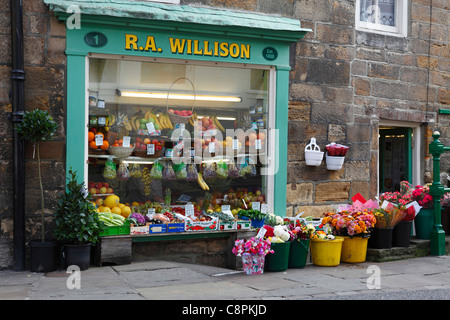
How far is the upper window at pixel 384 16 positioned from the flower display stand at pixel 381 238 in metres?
3.48

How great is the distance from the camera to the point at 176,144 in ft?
28.5

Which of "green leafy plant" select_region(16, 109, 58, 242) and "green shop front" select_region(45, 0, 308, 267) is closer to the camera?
"green leafy plant" select_region(16, 109, 58, 242)

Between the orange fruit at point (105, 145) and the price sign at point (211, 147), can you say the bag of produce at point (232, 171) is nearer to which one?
the price sign at point (211, 147)

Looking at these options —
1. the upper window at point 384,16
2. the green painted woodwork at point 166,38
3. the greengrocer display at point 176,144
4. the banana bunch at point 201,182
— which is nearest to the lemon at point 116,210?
the greengrocer display at point 176,144

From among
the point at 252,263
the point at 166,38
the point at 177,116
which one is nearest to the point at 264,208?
the point at 252,263

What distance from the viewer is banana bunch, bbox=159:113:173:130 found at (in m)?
8.65

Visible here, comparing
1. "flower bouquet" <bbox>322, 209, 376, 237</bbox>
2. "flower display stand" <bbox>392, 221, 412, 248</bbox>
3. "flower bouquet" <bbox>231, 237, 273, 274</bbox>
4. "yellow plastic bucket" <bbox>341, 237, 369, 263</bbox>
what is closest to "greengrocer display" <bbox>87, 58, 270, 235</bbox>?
"flower bouquet" <bbox>231, 237, 273, 274</bbox>

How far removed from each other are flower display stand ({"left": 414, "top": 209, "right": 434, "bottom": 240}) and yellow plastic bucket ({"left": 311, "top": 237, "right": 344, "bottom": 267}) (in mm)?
1986

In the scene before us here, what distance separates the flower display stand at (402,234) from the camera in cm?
877

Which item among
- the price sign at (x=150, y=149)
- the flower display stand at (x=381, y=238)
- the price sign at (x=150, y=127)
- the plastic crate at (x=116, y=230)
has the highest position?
the price sign at (x=150, y=127)

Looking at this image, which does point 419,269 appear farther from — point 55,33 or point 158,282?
point 55,33

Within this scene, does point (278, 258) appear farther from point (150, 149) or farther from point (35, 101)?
point (35, 101)

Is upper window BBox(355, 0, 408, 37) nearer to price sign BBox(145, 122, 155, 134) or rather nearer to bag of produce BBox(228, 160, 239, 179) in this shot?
bag of produce BBox(228, 160, 239, 179)
